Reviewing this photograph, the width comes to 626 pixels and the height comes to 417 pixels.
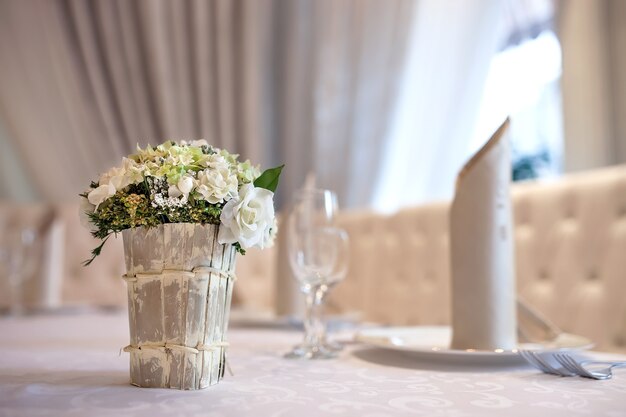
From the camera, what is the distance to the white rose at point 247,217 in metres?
0.60

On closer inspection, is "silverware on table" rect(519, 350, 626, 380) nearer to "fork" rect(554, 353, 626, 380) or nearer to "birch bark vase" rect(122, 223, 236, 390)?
"fork" rect(554, 353, 626, 380)

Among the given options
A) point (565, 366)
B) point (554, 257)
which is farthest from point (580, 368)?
point (554, 257)

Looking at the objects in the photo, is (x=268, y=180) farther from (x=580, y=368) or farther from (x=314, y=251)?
(x=580, y=368)

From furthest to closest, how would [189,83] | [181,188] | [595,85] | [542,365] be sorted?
[189,83], [595,85], [542,365], [181,188]

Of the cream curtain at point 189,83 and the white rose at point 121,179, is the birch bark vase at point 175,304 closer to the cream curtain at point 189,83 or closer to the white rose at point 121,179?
the white rose at point 121,179

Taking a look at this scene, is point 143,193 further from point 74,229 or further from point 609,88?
point 74,229

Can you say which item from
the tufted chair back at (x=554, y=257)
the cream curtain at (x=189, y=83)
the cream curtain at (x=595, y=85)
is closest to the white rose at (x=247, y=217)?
the tufted chair back at (x=554, y=257)

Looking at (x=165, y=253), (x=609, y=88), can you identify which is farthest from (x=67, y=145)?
(x=165, y=253)

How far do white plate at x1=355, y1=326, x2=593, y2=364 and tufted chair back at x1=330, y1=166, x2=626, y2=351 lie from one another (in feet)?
1.43

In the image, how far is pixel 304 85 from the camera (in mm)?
3088

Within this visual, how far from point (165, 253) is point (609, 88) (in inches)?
79.3

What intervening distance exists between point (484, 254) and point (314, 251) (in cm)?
26

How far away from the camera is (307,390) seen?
588 millimetres

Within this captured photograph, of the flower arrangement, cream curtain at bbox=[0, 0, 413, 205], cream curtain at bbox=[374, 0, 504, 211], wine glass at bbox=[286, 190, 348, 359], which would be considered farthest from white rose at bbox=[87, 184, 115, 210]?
cream curtain at bbox=[0, 0, 413, 205]
